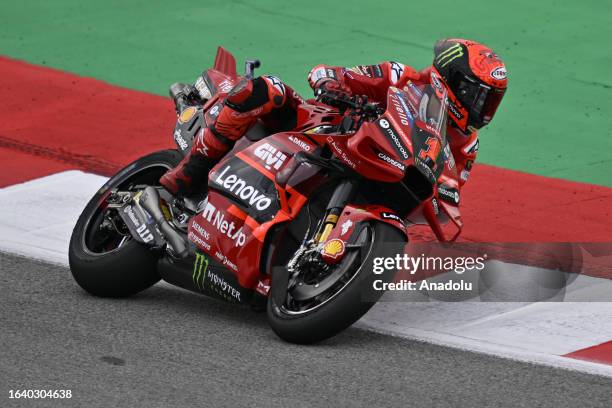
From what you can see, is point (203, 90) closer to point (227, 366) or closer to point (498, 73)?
point (498, 73)

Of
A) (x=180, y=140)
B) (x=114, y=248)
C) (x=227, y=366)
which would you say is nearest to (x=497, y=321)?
(x=227, y=366)

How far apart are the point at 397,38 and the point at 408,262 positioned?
6.22 meters

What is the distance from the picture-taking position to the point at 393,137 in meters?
6.49

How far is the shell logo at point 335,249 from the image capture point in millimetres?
6539

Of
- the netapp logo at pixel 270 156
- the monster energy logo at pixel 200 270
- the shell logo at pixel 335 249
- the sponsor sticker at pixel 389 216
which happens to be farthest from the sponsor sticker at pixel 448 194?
the monster energy logo at pixel 200 270

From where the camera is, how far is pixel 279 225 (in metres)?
6.90

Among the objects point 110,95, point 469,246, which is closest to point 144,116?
point 110,95

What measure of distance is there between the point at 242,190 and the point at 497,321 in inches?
61.8

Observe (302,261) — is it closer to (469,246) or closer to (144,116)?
(469,246)

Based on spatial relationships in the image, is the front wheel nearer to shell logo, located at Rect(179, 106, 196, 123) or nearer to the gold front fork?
the gold front fork

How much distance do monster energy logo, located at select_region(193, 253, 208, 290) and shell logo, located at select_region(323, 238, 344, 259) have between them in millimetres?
865

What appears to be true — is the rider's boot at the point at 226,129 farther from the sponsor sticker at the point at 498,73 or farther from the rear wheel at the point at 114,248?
the sponsor sticker at the point at 498,73

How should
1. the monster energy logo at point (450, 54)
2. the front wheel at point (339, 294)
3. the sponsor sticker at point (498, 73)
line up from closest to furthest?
1. the front wheel at point (339, 294)
2. the sponsor sticker at point (498, 73)
3. the monster energy logo at point (450, 54)

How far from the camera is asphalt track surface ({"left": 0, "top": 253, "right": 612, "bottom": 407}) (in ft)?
19.9
